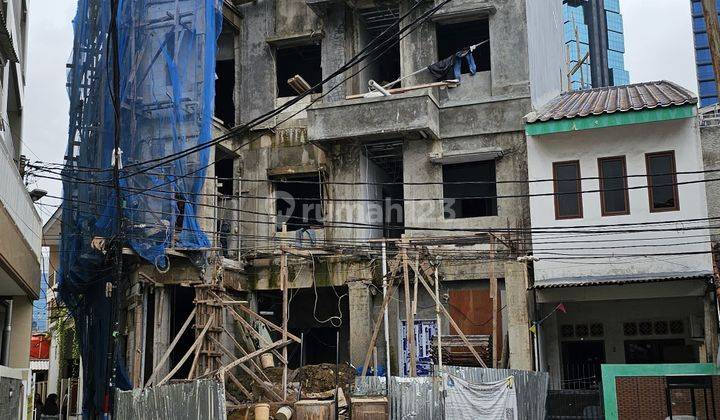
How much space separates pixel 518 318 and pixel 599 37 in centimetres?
12919

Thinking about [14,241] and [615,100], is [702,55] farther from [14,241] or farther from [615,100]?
[14,241]

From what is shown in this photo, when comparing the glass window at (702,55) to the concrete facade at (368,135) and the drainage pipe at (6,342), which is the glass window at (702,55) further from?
the drainage pipe at (6,342)

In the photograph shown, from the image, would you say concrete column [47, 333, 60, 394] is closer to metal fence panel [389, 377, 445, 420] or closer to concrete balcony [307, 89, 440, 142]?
concrete balcony [307, 89, 440, 142]

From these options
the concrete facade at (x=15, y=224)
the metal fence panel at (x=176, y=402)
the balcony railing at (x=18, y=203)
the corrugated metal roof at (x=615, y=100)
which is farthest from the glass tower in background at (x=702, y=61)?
the balcony railing at (x=18, y=203)

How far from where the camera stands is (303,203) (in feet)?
96.7

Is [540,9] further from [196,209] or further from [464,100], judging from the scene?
[196,209]

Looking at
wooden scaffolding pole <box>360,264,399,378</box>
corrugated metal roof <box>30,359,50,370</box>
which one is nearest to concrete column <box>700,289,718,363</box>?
wooden scaffolding pole <box>360,264,399,378</box>

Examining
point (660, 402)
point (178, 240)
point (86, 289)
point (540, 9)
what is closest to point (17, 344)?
point (178, 240)

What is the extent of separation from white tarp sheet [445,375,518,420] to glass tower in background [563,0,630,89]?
10630 centimetres

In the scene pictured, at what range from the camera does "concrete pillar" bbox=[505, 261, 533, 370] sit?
2398 centimetres

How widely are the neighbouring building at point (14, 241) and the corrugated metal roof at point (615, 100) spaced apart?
13.7 m

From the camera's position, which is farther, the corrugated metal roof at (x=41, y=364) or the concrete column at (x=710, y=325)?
the corrugated metal roof at (x=41, y=364)

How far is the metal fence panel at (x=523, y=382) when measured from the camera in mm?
20172

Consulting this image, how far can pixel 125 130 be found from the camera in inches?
969
